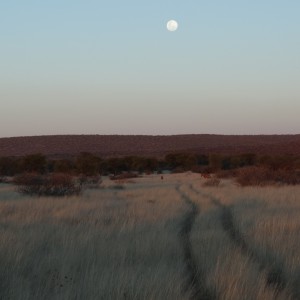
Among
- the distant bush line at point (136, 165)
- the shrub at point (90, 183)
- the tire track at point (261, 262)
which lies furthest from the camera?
the distant bush line at point (136, 165)

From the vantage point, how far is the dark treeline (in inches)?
2366

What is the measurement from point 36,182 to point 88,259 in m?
21.9

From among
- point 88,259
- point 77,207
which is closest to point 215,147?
point 77,207

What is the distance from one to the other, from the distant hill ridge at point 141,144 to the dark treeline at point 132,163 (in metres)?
35.4

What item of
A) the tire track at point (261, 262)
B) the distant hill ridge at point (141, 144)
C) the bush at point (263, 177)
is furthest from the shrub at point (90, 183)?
the distant hill ridge at point (141, 144)

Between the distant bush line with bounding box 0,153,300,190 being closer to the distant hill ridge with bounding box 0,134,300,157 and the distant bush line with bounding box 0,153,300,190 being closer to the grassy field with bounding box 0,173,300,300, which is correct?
the grassy field with bounding box 0,173,300,300

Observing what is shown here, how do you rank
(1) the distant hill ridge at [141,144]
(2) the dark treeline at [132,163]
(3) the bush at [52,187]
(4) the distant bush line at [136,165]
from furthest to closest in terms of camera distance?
1. (1) the distant hill ridge at [141,144]
2. (2) the dark treeline at [132,163]
3. (4) the distant bush line at [136,165]
4. (3) the bush at [52,187]

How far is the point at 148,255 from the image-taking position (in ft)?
32.9

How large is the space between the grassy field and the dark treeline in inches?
1488

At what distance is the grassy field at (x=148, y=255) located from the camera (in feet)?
24.0

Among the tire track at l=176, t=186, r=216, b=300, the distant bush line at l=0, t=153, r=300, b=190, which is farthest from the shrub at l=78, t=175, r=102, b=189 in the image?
the tire track at l=176, t=186, r=216, b=300

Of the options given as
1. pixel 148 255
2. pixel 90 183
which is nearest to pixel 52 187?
pixel 90 183

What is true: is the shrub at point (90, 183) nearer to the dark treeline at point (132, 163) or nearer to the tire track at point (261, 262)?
the dark treeline at point (132, 163)

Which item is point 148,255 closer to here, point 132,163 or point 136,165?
point 136,165
